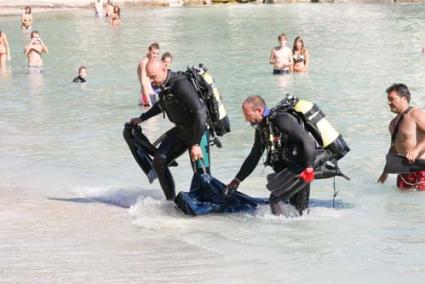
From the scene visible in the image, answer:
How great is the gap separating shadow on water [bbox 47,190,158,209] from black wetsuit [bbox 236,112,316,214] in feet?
5.50

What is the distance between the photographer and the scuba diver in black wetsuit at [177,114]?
7.66m

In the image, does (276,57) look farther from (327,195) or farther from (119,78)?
(327,195)

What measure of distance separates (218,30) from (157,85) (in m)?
30.0

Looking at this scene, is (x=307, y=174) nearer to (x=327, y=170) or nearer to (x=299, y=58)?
(x=327, y=170)

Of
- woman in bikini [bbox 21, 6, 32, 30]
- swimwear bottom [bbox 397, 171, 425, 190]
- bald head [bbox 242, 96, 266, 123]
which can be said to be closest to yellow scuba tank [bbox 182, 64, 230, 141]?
bald head [bbox 242, 96, 266, 123]

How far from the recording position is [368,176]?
1038 centimetres

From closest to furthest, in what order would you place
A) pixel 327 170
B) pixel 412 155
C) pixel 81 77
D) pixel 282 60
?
pixel 327 170
pixel 412 155
pixel 81 77
pixel 282 60

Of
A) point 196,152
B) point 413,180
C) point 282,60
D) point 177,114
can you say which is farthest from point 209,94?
point 282,60

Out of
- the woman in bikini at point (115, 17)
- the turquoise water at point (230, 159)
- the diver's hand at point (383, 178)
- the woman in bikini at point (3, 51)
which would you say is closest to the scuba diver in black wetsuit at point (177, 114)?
the turquoise water at point (230, 159)

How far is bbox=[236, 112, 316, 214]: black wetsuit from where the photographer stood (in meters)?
7.31

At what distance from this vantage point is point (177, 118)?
7.93 m

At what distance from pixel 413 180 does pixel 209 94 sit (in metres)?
2.53

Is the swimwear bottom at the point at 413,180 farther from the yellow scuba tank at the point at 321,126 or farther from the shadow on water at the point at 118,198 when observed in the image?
the shadow on water at the point at 118,198

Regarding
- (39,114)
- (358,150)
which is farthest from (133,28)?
(358,150)
